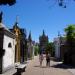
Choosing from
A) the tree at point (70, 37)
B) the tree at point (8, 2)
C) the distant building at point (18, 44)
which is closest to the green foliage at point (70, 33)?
the tree at point (70, 37)

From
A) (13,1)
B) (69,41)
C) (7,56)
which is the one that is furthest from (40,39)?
(13,1)

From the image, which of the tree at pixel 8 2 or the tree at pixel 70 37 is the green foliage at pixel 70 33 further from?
the tree at pixel 8 2

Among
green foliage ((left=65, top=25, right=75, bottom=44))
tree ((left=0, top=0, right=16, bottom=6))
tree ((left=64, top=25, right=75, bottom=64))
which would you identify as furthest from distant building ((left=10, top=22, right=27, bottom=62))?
tree ((left=0, top=0, right=16, bottom=6))

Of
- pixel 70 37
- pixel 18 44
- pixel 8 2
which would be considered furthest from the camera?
pixel 70 37

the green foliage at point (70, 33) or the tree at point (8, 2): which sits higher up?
the green foliage at point (70, 33)

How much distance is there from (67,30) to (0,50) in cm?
2477

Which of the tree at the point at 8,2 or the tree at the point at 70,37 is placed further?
the tree at the point at 70,37

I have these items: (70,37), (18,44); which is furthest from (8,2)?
(70,37)

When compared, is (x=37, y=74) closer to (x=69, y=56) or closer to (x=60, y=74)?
(x=60, y=74)

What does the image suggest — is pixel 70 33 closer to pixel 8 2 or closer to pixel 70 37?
pixel 70 37

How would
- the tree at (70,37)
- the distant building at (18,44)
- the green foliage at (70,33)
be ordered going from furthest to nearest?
the green foliage at (70,33), the tree at (70,37), the distant building at (18,44)

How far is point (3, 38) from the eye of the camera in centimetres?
2764

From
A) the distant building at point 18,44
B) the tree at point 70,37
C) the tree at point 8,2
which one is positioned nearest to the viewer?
the tree at point 8,2

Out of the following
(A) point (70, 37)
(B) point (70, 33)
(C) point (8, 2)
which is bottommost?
(C) point (8, 2)
